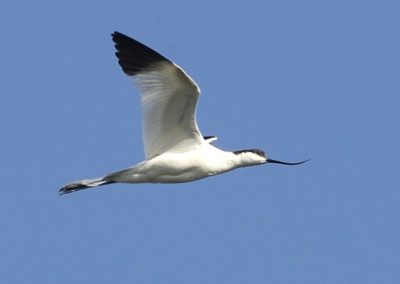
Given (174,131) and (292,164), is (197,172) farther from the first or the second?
(292,164)

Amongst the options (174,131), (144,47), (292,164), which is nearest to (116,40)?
(144,47)

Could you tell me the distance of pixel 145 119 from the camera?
1686cm

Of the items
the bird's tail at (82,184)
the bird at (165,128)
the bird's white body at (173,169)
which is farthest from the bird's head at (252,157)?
the bird's tail at (82,184)

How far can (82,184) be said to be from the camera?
1755cm

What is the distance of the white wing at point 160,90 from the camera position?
16359 millimetres

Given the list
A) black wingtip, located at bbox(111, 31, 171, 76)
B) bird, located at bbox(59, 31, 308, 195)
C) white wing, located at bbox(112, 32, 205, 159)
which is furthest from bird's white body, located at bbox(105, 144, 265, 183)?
black wingtip, located at bbox(111, 31, 171, 76)

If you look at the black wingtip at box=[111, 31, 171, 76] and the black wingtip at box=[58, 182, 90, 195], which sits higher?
the black wingtip at box=[111, 31, 171, 76]

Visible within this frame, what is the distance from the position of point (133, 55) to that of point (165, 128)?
112cm

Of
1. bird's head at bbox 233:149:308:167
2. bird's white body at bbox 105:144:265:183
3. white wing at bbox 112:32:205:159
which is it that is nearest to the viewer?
white wing at bbox 112:32:205:159

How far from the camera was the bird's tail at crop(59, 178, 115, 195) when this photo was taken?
56.5 ft

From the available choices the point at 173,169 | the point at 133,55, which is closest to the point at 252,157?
the point at 173,169

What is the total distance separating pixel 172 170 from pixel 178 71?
142 cm

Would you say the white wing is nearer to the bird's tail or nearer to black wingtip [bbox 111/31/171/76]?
black wingtip [bbox 111/31/171/76]

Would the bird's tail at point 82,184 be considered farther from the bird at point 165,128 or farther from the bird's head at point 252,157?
the bird's head at point 252,157
